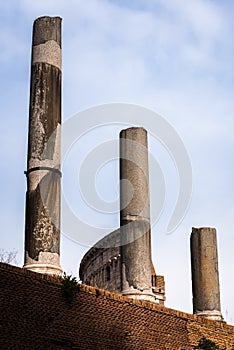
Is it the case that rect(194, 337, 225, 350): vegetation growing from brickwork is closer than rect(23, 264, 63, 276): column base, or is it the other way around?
rect(23, 264, 63, 276): column base

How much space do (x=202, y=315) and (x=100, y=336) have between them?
4563 mm

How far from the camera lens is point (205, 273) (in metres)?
15.6

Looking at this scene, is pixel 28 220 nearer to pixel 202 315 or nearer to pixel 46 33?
pixel 46 33

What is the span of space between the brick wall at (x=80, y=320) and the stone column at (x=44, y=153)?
0.81m

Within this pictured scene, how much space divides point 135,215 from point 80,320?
3503 millimetres

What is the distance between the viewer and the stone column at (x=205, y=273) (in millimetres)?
15336

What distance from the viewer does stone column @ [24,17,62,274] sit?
11570mm

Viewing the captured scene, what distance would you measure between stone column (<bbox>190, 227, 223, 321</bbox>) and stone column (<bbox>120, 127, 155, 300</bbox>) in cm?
225

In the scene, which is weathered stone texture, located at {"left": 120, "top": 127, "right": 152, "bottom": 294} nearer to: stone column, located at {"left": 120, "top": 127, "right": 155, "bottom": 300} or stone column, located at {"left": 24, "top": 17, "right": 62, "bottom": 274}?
stone column, located at {"left": 120, "top": 127, "right": 155, "bottom": 300}

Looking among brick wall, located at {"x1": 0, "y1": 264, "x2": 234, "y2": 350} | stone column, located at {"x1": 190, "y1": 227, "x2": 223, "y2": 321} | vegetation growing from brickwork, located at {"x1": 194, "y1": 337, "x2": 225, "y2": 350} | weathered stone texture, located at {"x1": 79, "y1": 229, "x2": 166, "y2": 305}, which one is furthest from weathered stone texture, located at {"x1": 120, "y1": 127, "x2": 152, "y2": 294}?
weathered stone texture, located at {"x1": 79, "y1": 229, "x2": 166, "y2": 305}

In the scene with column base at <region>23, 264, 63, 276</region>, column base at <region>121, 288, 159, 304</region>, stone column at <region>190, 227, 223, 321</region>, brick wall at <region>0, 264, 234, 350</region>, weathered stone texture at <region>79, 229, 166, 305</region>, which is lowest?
brick wall at <region>0, 264, 234, 350</region>

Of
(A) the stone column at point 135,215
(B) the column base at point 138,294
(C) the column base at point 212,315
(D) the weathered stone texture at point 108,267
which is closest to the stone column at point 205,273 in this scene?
(C) the column base at point 212,315

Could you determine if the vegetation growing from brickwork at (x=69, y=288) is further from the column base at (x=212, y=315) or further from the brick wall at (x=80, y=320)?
the column base at (x=212, y=315)

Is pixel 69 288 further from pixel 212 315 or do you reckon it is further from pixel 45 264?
pixel 212 315
